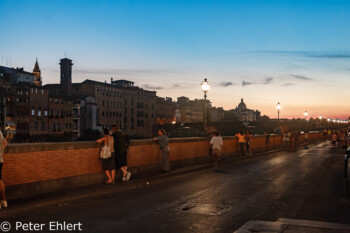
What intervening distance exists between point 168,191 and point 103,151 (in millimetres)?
2484

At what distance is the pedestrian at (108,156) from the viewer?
12609 mm

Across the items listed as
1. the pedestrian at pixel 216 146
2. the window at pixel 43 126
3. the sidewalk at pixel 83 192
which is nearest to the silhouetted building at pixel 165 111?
the window at pixel 43 126

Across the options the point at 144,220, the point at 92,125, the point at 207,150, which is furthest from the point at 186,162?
the point at 92,125

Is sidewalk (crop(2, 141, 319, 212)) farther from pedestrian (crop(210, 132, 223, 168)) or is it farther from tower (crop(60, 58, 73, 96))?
tower (crop(60, 58, 73, 96))

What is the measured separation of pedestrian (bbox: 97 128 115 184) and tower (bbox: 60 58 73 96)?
109 meters

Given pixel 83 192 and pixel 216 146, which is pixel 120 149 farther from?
pixel 216 146

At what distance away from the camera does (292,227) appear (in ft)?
24.0

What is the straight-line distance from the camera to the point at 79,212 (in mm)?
8688

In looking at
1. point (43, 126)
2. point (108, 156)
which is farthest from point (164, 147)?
point (43, 126)

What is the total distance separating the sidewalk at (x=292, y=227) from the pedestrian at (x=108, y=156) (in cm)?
613

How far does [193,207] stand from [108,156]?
4307mm

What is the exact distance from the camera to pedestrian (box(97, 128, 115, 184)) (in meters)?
12.6

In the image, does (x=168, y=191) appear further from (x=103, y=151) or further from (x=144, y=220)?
(x=144, y=220)

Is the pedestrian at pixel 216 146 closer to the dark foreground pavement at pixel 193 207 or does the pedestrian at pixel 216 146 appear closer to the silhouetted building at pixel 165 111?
the dark foreground pavement at pixel 193 207
